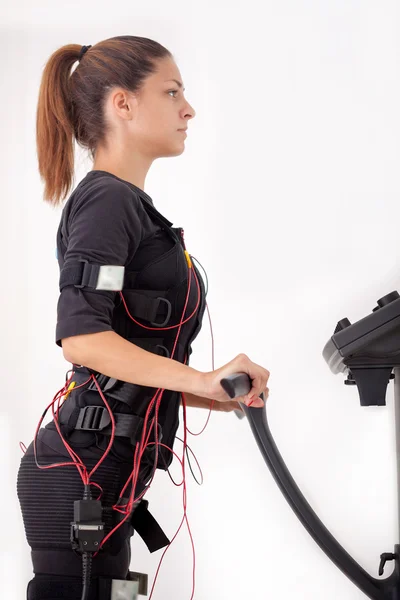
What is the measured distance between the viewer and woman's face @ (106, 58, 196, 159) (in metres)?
1.52

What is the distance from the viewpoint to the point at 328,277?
2.26 m

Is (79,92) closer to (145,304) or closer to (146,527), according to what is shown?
(145,304)

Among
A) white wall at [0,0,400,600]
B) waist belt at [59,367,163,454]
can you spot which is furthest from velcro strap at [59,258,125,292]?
white wall at [0,0,400,600]

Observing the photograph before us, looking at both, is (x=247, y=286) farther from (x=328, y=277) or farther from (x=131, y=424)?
(x=131, y=424)

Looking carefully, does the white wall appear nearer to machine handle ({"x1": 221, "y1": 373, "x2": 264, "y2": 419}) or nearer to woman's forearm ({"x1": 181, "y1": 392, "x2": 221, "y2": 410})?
woman's forearm ({"x1": 181, "y1": 392, "x2": 221, "y2": 410})

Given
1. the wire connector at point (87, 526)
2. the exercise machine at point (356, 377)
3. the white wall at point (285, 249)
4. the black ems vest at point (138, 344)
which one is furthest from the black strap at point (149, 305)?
the white wall at point (285, 249)

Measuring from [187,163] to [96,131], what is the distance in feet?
2.90

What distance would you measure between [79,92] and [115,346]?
647 millimetres

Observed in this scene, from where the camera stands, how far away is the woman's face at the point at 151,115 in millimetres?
1521

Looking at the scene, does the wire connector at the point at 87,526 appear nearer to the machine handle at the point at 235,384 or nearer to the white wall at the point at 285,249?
the machine handle at the point at 235,384

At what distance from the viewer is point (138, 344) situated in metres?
1.37

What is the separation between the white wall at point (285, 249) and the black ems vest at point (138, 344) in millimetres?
879

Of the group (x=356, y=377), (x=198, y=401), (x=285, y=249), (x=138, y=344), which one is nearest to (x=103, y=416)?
(x=138, y=344)

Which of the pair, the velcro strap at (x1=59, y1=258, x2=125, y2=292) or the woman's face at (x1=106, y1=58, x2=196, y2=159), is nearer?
the velcro strap at (x1=59, y1=258, x2=125, y2=292)
